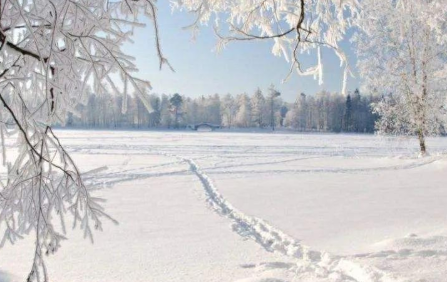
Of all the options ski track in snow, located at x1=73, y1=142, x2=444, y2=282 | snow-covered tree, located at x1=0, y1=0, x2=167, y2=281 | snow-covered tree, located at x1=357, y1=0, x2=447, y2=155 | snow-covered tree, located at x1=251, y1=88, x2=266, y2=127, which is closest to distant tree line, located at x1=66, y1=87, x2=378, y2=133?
snow-covered tree, located at x1=251, y1=88, x2=266, y2=127

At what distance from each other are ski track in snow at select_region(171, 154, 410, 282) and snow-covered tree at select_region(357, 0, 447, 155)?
635 inches

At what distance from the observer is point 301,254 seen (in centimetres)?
561

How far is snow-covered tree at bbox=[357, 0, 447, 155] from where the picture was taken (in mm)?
20719

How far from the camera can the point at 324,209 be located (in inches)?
346

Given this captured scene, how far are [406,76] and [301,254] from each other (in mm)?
18877

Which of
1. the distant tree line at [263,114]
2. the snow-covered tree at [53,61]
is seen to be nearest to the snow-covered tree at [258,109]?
the distant tree line at [263,114]

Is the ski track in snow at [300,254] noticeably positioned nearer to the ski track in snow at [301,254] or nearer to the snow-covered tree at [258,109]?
the ski track in snow at [301,254]

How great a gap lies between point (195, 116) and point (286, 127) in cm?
2509

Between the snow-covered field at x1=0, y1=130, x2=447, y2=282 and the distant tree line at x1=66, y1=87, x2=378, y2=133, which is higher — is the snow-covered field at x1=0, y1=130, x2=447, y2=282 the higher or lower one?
the lower one

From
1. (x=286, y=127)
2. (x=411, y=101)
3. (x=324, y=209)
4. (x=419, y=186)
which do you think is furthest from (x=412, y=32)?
(x=286, y=127)

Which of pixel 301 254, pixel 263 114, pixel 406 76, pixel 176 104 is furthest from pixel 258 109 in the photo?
pixel 301 254

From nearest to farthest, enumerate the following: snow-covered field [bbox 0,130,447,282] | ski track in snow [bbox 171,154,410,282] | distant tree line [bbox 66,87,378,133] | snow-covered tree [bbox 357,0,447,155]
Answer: ski track in snow [bbox 171,154,410,282]
snow-covered field [bbox 0,130,447,282]
snow-covered tree [bbox 357,0,447,155]
distant tree line [bbox 66,87,378,133]

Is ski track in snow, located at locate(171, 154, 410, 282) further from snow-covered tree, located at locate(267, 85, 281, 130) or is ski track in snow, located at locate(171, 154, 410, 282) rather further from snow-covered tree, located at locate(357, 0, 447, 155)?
snow-covered tree, located at locate(267, 85, 281, 130)

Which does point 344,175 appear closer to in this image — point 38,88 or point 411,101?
point 411,101
